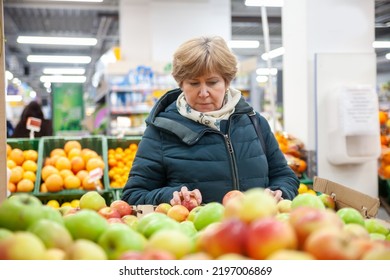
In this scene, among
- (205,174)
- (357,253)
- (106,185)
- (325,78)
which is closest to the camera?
(357,253)

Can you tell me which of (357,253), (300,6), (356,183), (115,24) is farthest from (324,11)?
(115,24)

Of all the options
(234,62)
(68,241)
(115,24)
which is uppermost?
(115,24)

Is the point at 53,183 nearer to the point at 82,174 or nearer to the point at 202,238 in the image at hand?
the point at 82,174

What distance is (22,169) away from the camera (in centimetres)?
458

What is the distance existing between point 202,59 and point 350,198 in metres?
0.90

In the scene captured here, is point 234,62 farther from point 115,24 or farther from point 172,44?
point 115,24

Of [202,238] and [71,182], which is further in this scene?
[71,182]

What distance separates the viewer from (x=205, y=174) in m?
2.33

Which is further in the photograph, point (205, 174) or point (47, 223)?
point (205, 174)

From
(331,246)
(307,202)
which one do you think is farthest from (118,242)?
(307,202)

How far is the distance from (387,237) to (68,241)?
2.80 ft

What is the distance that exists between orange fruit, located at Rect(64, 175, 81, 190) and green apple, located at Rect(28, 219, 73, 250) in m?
3.34

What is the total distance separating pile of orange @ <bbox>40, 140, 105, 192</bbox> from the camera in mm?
4281

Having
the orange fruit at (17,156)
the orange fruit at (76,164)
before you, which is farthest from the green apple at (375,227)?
the orange fruit at (17,156)
